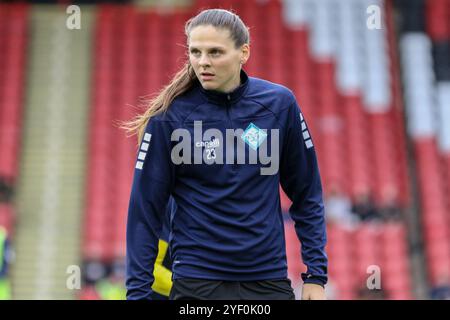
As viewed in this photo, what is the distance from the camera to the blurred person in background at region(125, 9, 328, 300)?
101 inches

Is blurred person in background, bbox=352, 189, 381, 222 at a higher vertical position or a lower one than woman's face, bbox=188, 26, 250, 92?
lower

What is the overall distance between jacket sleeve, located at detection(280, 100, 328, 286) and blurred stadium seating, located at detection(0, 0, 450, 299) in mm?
6151

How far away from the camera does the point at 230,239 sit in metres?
2.57

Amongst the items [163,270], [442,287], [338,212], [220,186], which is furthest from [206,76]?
[338,212]

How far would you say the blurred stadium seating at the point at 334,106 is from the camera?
9.40 metres

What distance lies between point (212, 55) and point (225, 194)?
0.46 m

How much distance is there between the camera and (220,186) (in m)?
2.62

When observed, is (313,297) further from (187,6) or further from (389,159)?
(187,6)

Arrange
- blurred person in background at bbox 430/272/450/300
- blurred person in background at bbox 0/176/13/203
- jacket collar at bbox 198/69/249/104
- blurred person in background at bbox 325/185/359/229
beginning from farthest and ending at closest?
blurred person in background at bbox 0/176/13/203 < blurred person in background at bbox 325/185/359/229 < blurred person in background at bbox 430/272/450/300 < jacket collar at bbox 198/69/249/104

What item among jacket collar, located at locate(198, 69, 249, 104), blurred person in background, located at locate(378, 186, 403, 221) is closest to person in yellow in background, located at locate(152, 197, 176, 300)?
jacket collar, located at locate(198, 69, 249, 104)

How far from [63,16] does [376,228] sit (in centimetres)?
561

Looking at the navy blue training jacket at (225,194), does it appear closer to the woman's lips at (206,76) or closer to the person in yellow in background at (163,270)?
the woman's lips at (206,76)

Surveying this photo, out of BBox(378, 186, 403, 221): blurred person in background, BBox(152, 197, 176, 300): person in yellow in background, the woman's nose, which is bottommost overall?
BBox(152, 197, 176, 300): person in yellow in background

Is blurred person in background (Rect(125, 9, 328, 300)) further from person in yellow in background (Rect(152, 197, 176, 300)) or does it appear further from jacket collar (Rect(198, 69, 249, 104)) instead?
person in yellow in background (Rect(152, 197, 176, 300))
